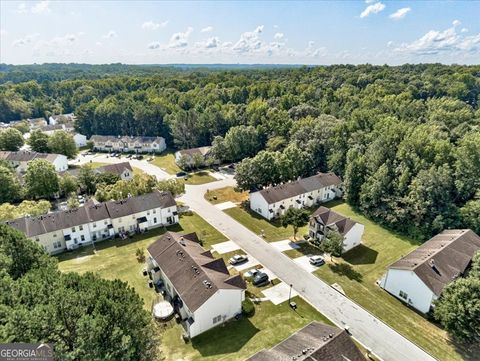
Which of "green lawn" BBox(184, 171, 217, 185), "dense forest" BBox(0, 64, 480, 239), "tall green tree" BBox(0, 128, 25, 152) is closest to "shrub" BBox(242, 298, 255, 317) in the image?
"dense forest" BBox(0, 64, 480, 239)

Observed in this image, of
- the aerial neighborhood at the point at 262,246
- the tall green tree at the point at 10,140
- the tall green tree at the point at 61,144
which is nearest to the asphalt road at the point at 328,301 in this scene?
the aerial neighborhood at the point at 262,246

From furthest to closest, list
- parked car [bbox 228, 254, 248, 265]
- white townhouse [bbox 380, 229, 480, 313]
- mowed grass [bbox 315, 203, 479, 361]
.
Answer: parked car [bbox 228, 254, 248, 265], white townhouse [bbox 380, 229, 480, 313], mowed grass [bbox 315, 203, 479, 361]

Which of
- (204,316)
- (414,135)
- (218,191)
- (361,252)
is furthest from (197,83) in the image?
(204,316)

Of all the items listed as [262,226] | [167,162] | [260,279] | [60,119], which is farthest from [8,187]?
[60,119]

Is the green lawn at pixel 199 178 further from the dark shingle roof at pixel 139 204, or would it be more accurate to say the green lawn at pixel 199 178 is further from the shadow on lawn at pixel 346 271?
the shadow on lawn at pixel 346 271

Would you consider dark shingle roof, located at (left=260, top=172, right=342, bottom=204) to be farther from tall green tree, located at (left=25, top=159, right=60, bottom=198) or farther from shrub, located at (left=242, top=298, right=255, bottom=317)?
tall green tree, located at (left=25, top=159, right=60, bottom=198)

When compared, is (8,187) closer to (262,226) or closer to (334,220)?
(262,226)

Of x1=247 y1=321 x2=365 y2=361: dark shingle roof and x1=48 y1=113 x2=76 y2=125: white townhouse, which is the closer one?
x1=247 y1=321 x2=365 y2=361: dark shingle roof
